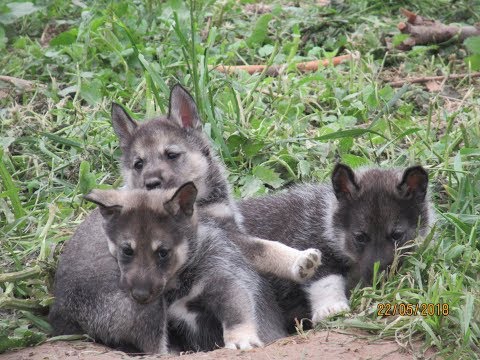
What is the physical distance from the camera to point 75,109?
8.44 meters

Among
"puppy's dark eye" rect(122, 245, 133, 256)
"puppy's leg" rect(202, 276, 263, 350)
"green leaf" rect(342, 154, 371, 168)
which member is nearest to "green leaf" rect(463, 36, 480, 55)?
"green leaf" rect(342, 154, 371, 168)

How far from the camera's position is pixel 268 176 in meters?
7.59

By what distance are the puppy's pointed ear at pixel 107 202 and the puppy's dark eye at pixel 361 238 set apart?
61.9 inches

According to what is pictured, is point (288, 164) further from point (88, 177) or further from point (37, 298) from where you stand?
point (37, 298)

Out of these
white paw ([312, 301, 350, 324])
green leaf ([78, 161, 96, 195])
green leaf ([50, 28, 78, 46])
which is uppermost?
green leaf ([50, 28, 78, 46])

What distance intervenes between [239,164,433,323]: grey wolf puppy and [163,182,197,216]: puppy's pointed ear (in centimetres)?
99

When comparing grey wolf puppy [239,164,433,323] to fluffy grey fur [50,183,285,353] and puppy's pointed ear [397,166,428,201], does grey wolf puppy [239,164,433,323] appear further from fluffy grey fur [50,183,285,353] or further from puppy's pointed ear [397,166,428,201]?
fluffy grey fur [50,183,285,353]

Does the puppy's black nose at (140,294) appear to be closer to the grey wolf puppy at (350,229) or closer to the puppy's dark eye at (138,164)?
the grey wolf puppy at (350,229)

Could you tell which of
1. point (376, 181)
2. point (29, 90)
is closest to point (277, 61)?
point (29, 90)

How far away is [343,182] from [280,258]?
2.14 ft

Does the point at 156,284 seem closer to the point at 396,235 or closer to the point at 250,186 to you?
the point at 396,235

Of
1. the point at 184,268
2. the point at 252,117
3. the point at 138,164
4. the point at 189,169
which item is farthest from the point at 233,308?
the point at 252,117

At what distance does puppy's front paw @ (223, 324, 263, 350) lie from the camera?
5.48 meters

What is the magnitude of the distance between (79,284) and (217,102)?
2987 mm
